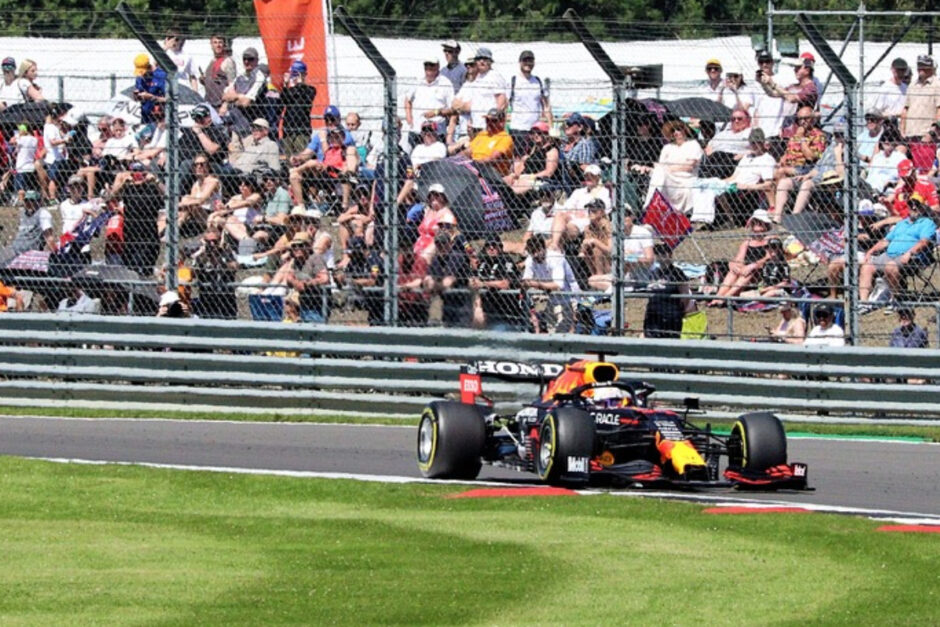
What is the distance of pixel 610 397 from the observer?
1241 centimetres

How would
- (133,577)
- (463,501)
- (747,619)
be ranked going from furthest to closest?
1. (463,501)
2. (133,577)
3. (747,619)

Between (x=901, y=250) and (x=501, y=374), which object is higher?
(x=901, y=250)

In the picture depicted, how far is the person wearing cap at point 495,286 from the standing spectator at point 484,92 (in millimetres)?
1653

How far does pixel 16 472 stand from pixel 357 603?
5.35 meters

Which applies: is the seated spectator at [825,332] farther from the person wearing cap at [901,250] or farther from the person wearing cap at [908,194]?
the person wearing cap at [908,194]

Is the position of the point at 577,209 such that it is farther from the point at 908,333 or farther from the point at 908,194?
the point at 908,333

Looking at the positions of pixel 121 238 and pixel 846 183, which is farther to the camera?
pixel 121 238

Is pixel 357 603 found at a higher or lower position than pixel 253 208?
lower

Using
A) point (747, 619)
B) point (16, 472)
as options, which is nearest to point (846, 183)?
point (16, 472)

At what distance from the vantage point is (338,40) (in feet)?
90.0

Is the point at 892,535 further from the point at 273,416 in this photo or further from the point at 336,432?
the point at 273,416

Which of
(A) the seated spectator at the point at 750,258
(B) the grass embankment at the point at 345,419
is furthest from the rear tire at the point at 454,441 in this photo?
(A) the seated spectator at the point at 750,258

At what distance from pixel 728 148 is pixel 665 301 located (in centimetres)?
158

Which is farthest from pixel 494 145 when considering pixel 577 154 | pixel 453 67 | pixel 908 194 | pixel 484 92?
pixel 908 194
